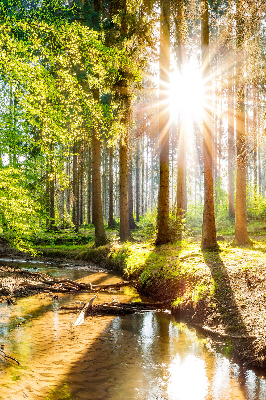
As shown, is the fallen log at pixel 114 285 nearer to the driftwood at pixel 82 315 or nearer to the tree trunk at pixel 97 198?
the driftwood at pixel 82 315

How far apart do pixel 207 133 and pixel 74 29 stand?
5.34 metres

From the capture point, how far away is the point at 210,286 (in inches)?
290

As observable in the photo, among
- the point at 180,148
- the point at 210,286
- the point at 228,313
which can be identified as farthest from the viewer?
the point at 180,148

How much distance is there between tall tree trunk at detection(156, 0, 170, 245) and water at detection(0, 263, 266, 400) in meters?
5.10

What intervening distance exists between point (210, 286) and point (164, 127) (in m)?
7.47

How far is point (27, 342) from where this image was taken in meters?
5.81

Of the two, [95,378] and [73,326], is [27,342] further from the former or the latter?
[95,378]

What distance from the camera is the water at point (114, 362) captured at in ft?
13.9

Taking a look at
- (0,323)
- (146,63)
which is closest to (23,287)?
(0,323)

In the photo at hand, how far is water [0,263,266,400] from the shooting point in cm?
425

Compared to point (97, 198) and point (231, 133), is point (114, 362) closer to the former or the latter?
point (97, 198)

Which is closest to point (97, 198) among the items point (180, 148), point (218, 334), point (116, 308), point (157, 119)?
point (180, 148)

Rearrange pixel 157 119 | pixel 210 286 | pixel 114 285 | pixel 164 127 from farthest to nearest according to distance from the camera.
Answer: pixel 157 119
pixel 164 127
pixel 114 285
pixel 210 286

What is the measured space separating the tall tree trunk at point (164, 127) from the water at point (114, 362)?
510cm
